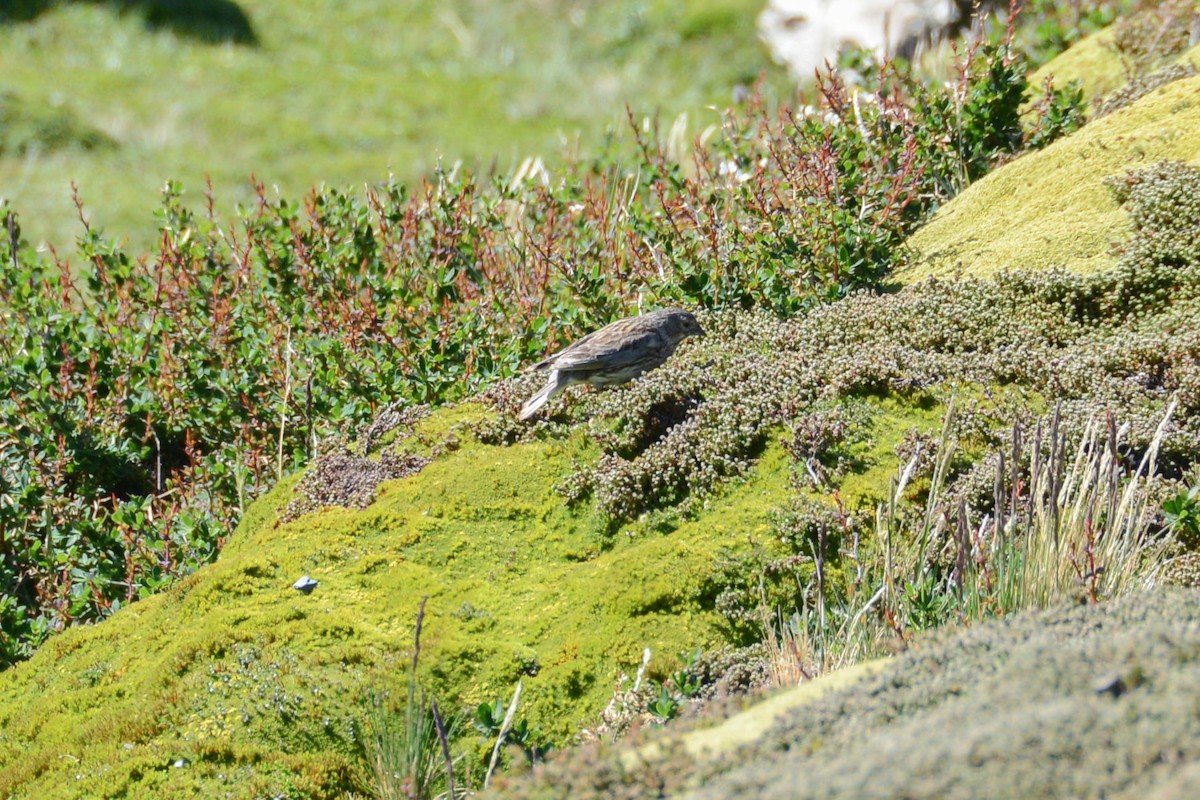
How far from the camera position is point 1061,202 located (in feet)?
21.2

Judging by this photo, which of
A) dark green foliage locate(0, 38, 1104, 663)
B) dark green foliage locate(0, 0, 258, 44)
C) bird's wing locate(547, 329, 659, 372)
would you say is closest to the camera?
bird's wing locate(547, 329, 659, 372)

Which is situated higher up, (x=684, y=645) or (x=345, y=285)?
(x=345, y=285)

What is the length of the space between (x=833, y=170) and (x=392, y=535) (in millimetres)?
3469

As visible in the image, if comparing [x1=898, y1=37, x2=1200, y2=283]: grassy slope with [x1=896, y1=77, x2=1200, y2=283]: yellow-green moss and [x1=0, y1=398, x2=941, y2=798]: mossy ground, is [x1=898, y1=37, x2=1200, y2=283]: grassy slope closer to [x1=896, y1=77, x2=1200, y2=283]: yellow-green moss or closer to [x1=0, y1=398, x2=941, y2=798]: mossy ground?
[x1=896, y1=77, x2=1200, y2=283]: yellow-green moss

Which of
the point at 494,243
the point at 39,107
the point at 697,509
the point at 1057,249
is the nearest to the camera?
the point at 697,509

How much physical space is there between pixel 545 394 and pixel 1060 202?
3.12 meters

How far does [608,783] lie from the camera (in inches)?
104

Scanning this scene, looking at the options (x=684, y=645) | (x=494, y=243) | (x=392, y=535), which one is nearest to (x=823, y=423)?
(x=684, y=645)

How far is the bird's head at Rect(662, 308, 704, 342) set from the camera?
5.66m

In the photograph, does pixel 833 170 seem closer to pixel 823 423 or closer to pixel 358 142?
pixel 823 423

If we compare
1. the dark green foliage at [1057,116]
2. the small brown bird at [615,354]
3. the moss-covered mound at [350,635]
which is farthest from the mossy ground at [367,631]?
the dark green foliage at [1057,116]

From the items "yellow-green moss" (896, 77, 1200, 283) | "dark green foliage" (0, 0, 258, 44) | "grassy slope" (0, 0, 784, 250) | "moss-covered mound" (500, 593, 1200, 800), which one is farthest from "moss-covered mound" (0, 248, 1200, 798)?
"dark green foliage" (0, 0, 258, 44)

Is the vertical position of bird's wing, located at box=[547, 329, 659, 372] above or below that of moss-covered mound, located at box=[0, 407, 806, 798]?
above

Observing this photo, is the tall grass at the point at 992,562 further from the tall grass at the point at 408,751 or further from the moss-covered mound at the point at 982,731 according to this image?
the tall grass at the point at 408,751
